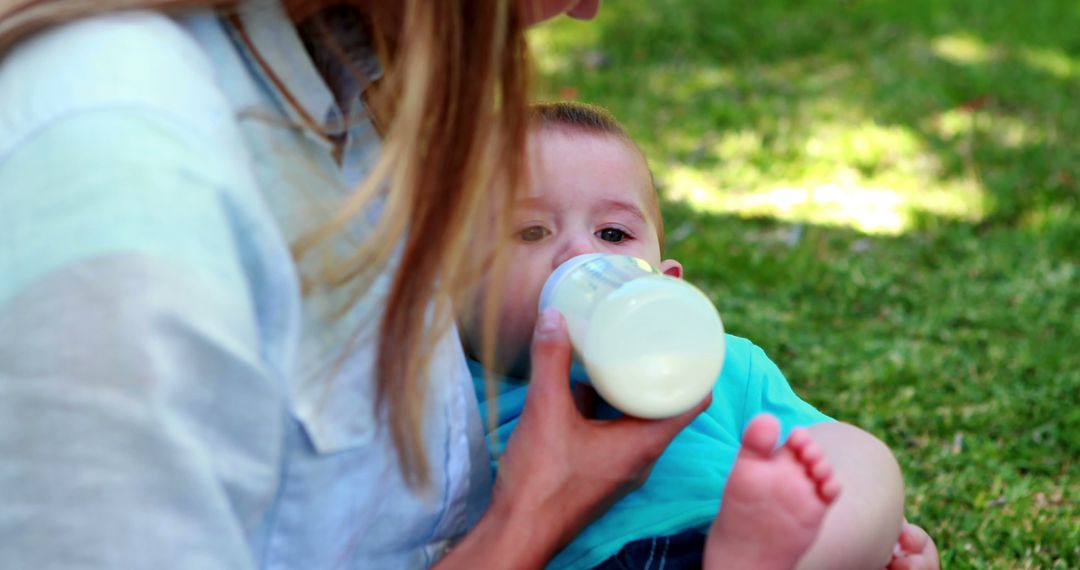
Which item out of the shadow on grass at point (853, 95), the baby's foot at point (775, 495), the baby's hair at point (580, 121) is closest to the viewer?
the baby's foot at point (775, 495)

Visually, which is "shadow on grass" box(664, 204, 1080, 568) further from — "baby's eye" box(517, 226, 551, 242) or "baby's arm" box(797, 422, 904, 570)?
"baby's eye" box(517, 226, 551, 242)

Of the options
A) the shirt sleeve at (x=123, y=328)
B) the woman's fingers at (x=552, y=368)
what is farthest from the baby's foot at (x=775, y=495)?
the shirt sleeve at (x=123, y=328)

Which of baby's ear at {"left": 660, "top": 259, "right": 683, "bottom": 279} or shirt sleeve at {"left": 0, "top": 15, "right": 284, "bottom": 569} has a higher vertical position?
shirt sleeve at {"left": 0, "top": 15, "right": 284, "bottom": 569}

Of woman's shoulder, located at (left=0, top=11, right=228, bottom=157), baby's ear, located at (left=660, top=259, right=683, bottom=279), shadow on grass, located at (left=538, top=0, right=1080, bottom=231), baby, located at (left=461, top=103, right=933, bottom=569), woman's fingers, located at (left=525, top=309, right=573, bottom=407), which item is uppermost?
woman's shoulder, located at (left=0, top=11, right=228, bottom=157)

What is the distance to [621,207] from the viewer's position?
6.80 ft

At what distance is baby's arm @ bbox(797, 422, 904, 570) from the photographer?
1667 millimetres

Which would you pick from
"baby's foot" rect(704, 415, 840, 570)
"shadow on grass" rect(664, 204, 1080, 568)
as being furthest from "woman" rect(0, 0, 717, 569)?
"shadow on grass" rect(664, 204, 1080, 568)

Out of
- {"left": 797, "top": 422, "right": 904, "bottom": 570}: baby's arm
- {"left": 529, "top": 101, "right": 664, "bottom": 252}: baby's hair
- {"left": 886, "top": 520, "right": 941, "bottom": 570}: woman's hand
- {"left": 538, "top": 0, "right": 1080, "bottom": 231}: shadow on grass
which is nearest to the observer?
{"left": 797, "top": 422, "right": 904, "bottom": 570}: baby's arm

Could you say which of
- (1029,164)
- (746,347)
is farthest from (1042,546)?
(1029,164)

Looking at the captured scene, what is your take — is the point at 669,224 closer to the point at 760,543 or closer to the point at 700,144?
the point at 700,144

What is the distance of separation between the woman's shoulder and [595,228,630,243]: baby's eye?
872 mm

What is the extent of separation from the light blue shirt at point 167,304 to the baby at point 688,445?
260 millimetres

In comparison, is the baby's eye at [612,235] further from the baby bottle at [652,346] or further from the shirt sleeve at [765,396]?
the baby bottle at [652,346]

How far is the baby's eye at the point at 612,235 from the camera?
2045 mm
